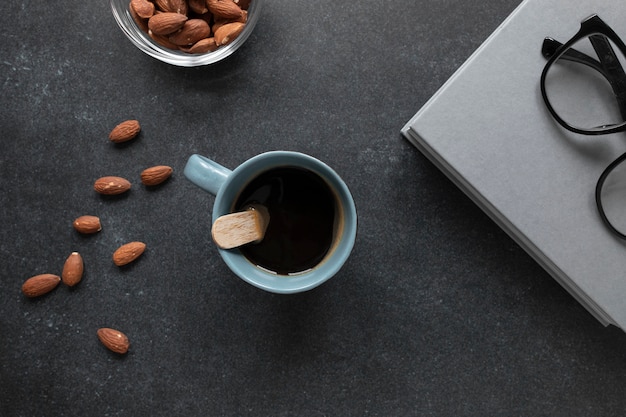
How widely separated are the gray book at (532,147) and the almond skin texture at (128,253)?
1.30ft

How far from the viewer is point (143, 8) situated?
703 millimetres

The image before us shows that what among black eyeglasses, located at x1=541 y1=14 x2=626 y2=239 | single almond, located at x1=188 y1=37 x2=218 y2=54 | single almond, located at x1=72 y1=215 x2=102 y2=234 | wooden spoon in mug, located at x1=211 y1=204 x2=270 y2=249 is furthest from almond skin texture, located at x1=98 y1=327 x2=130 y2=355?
black eyeglasses, located at x1=541 y1=14 x2=626 y2=239

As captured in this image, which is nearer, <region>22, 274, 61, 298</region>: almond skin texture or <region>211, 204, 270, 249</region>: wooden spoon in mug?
<region>211, 204, 270, 249</region>: wooden spoon in mug

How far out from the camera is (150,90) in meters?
0.75

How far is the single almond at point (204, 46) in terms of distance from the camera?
2.30 ft

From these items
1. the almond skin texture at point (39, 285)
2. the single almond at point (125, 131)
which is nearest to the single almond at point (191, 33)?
the single almond at point (125, 131)

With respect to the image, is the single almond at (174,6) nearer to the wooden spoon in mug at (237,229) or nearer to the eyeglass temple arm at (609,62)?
the wooden spoon in mug at (237,229)

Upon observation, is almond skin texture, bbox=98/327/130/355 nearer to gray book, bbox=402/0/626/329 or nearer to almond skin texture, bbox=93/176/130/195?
almond skin texture, bbox=93/176/130/195

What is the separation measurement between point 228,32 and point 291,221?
255 mm

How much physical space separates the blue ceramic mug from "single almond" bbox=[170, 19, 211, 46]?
7.1 inches

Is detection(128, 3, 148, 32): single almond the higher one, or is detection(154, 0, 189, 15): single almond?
detection(154, 0, 189, 15): single almond

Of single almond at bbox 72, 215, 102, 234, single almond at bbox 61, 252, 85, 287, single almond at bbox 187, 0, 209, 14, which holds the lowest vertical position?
single almond at bbox 61, 252, 85, 287

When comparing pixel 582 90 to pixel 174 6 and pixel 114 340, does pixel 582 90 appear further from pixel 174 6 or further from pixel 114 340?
pixel 114 340

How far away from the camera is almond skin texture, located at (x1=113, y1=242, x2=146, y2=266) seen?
0.74 meters
